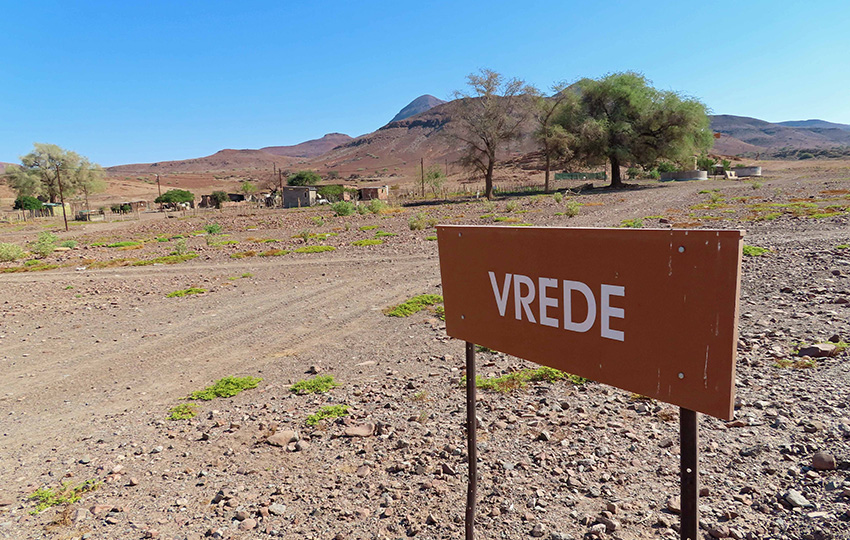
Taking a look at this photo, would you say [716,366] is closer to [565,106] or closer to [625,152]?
[625,152]

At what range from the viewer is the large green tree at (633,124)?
46.4 meters

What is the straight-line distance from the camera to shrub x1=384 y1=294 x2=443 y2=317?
848 centimetres

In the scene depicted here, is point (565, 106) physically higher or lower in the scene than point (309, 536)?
higher

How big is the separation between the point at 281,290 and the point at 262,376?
5528mm

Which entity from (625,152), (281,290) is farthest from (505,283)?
(625,152)

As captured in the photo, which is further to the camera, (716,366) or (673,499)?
(673,499)

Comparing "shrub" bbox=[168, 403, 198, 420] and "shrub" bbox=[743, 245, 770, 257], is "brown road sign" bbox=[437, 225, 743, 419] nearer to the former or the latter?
"shrub" bbox=[168, 403, 198, 420]

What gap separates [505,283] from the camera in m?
2.21

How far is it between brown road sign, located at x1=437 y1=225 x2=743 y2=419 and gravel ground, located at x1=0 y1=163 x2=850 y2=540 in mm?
1502

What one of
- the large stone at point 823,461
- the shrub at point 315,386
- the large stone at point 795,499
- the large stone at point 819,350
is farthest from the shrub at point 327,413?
the large stone at point 819,350

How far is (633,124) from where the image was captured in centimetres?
4834

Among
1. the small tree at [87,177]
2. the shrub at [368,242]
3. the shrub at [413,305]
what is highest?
the small tree at [87,177]

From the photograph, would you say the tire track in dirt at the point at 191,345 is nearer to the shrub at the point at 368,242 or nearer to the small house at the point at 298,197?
the shrub at the point at 368,242

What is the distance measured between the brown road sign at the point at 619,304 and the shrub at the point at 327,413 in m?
2.73
